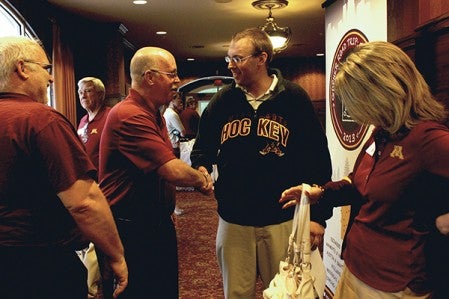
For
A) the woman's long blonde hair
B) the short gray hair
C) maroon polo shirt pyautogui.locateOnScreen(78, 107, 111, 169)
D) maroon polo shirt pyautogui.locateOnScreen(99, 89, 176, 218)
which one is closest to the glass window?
maroon polo shirt pyautogui.locateOnScreen(78, 107, 111, 169)

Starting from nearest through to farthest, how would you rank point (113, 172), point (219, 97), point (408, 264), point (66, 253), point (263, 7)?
point (408, 264)
point (66, 253)
point (113, 172)
point (219, 97)
point (263, 7)

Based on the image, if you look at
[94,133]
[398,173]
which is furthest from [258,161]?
[94,133]

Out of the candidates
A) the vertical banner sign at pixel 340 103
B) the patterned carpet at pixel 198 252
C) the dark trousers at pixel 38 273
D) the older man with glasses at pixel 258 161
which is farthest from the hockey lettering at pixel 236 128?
the patterned carpet at pixel 198 252

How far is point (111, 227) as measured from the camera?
1675 millimetres

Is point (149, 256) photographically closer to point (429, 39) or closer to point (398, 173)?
point (398, 173)

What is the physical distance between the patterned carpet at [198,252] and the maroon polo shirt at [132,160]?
1.49 metres

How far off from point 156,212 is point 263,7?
4980 mm

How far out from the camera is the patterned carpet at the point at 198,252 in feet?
11.4

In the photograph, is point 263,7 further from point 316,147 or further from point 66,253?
point 66,253

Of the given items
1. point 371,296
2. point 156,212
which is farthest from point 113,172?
point 371,296

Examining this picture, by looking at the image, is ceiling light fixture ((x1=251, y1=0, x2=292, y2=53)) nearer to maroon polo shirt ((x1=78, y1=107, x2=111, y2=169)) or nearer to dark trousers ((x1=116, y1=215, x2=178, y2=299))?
maroon polo shirt ((x1=78, y1=107, x2=111, y2=169))

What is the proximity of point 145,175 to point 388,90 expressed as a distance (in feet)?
3.90

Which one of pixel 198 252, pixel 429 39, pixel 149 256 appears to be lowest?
pixel 198 252

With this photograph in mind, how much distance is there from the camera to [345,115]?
267 centimetres
